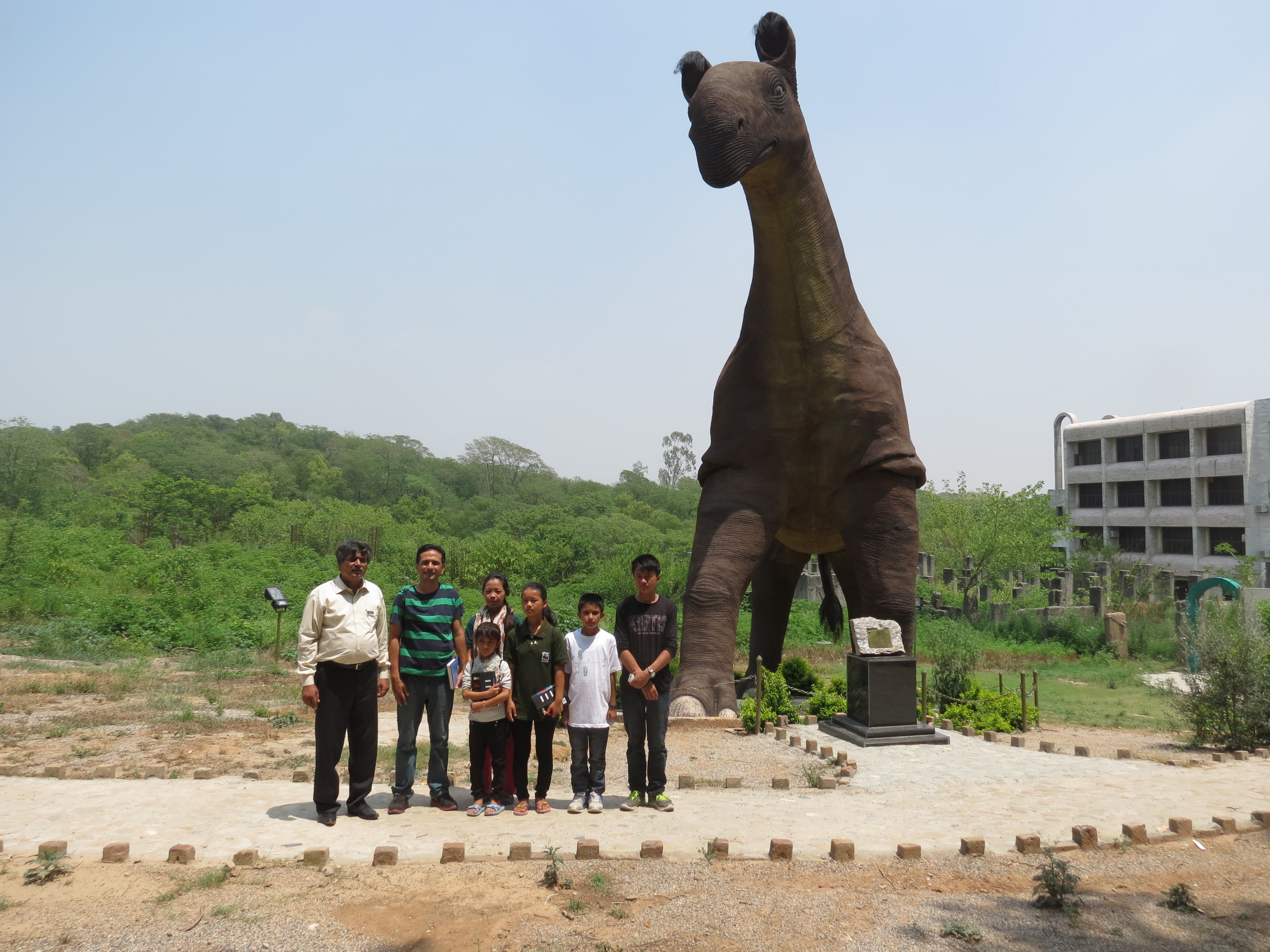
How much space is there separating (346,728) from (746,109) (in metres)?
4.89

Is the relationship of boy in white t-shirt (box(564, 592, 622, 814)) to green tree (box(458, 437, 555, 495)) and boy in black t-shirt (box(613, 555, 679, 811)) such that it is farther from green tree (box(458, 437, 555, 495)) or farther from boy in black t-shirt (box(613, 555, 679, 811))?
green tree (box(458, 437, 555, 495))

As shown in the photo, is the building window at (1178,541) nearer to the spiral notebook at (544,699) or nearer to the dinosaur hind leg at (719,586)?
the dinosaur hind leg at (719,586)

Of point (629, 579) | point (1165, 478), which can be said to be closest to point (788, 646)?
point (629, 579)

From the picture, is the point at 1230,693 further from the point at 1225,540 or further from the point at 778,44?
the point at 1225,540

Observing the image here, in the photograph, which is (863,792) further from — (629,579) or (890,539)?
(629,579)

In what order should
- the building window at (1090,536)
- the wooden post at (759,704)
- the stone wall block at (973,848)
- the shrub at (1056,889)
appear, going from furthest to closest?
the building window at (1090,536) → the wooden post at (759,704) → the stone wall block at (973,848) → the shrub at (1056,889)

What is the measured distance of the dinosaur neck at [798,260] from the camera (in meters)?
7.29

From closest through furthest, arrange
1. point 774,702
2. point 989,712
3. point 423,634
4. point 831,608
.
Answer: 1. point 423,634
2. point 774,702
3. point 989,712
4. point 831,608

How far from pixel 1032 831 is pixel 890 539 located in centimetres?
351

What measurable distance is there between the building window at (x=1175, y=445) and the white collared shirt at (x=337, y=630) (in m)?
34.5

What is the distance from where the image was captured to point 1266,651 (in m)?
8.16

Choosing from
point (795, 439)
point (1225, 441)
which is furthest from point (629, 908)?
point (1225, 441)

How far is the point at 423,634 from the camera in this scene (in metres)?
4.67

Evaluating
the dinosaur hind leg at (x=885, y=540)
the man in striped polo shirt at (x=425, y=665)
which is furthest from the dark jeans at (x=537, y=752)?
the dinosaur hind leg at (x=885, y=540)
